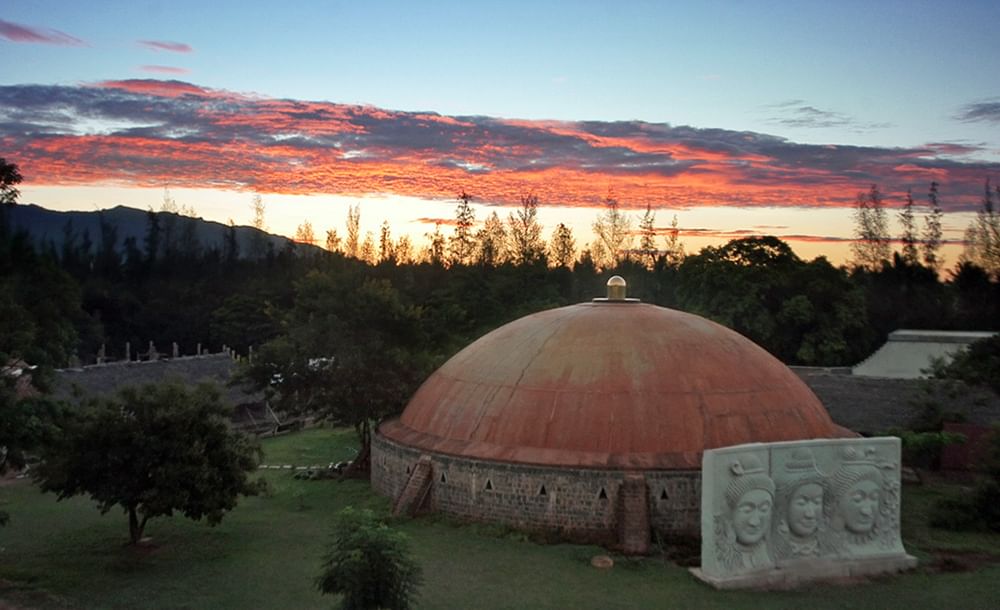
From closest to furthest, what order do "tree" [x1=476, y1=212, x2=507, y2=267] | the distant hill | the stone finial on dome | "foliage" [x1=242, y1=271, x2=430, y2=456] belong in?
the stone finial on dome
"foliage" [x1=242, y1=271, x2=430, y2=456]
"tree" [x1=476, y1=212, x2=507, y2=267]
the distant hill

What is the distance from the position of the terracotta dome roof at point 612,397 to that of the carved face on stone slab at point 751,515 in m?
3.38

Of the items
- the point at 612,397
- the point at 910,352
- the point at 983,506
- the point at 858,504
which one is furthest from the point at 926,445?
the point at 910,352

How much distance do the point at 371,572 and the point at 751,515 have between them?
26.0 feet

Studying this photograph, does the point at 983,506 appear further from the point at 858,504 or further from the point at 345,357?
the point at 345,357

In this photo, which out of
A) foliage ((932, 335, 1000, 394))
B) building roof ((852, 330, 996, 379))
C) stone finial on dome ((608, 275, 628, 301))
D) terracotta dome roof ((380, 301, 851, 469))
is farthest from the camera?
building roof ((852, 330, 996, 379))

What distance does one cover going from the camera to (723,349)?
948 inches

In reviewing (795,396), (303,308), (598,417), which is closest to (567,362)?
(598,417)

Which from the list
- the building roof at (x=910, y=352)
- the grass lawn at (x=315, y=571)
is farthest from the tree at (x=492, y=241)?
the grass lawn at (x=315, y=571)

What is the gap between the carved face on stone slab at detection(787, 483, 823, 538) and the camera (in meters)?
17.4

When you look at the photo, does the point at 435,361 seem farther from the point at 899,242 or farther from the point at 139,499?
the point at 899,242

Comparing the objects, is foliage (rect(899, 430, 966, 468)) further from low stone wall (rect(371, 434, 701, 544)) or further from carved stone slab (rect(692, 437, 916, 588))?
low stone wall (rect(371, 434, 701, 544))

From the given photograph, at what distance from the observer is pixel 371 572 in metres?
13.1

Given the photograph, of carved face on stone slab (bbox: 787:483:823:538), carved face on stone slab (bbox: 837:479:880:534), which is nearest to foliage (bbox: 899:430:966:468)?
carved face on stone slab (bbox: 837:479:880:534)

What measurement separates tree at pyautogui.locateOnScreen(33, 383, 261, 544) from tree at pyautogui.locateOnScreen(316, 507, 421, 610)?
18.3 feet
